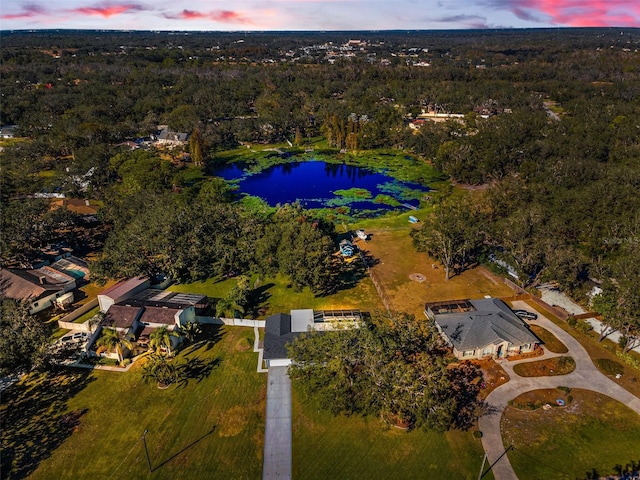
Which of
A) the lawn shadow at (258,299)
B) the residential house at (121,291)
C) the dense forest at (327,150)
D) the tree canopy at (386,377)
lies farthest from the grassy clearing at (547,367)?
the residential house at (121,291)

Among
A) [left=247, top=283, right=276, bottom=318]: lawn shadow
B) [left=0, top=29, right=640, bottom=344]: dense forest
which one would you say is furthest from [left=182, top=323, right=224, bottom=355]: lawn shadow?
[left=0, top=29, right=640, bottom=344]: dense forest

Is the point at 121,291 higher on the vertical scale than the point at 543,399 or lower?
higher

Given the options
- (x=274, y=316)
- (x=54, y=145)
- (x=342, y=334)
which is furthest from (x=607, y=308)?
(x=54, y=145)

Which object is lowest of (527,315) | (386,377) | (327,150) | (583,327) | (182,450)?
(182,450)


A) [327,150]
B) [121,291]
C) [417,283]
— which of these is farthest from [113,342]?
[327,150]

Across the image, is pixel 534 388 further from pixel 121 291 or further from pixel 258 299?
pixel 121 291

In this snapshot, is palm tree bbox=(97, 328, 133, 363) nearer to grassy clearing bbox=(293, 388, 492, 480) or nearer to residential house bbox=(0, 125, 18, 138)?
grassy clearing bbox=(293, 388, 492, 480)
